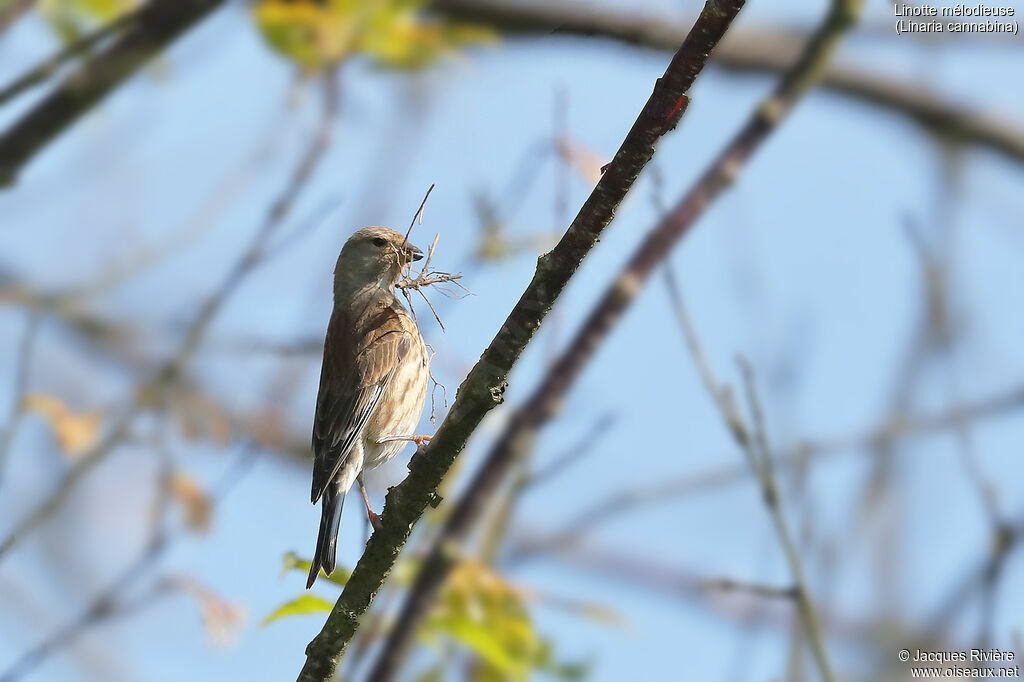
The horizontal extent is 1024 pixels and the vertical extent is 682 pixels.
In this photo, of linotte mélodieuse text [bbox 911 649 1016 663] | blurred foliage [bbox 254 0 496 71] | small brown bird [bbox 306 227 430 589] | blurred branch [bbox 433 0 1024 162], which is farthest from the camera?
blurred branch [bbox 433 0 1024 162]

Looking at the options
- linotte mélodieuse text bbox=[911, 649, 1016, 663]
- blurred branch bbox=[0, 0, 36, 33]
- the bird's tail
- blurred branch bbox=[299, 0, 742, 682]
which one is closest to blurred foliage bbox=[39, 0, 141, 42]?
blurred branch bbox=[0, 0, 36, 33]

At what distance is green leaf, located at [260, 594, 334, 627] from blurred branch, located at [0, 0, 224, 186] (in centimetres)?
242

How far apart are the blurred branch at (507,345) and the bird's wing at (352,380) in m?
1.50

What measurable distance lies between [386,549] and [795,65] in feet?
15.0

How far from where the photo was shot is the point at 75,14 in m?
4.99

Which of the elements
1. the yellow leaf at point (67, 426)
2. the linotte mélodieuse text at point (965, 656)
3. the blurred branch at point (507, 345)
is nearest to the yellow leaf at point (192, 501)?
the yellow leaf at point (67, 426)

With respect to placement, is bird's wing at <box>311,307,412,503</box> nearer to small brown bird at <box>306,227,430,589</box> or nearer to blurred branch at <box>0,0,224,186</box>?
small brown bird at <box>306,227,430,589</box>

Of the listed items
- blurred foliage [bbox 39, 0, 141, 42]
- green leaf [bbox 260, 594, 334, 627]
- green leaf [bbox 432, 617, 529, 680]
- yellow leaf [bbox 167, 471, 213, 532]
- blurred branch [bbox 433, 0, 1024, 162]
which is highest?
blurred branch [bbox 433, 0, 1024, 162]

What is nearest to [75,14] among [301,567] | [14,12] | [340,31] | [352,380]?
[14,12]

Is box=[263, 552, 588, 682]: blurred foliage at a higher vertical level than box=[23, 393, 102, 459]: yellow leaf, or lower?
lower

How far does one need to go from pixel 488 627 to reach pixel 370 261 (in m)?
1.77

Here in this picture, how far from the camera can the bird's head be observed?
4.78 metres

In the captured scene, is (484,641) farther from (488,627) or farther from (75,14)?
(75,14)

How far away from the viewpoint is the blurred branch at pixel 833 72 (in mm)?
8383
